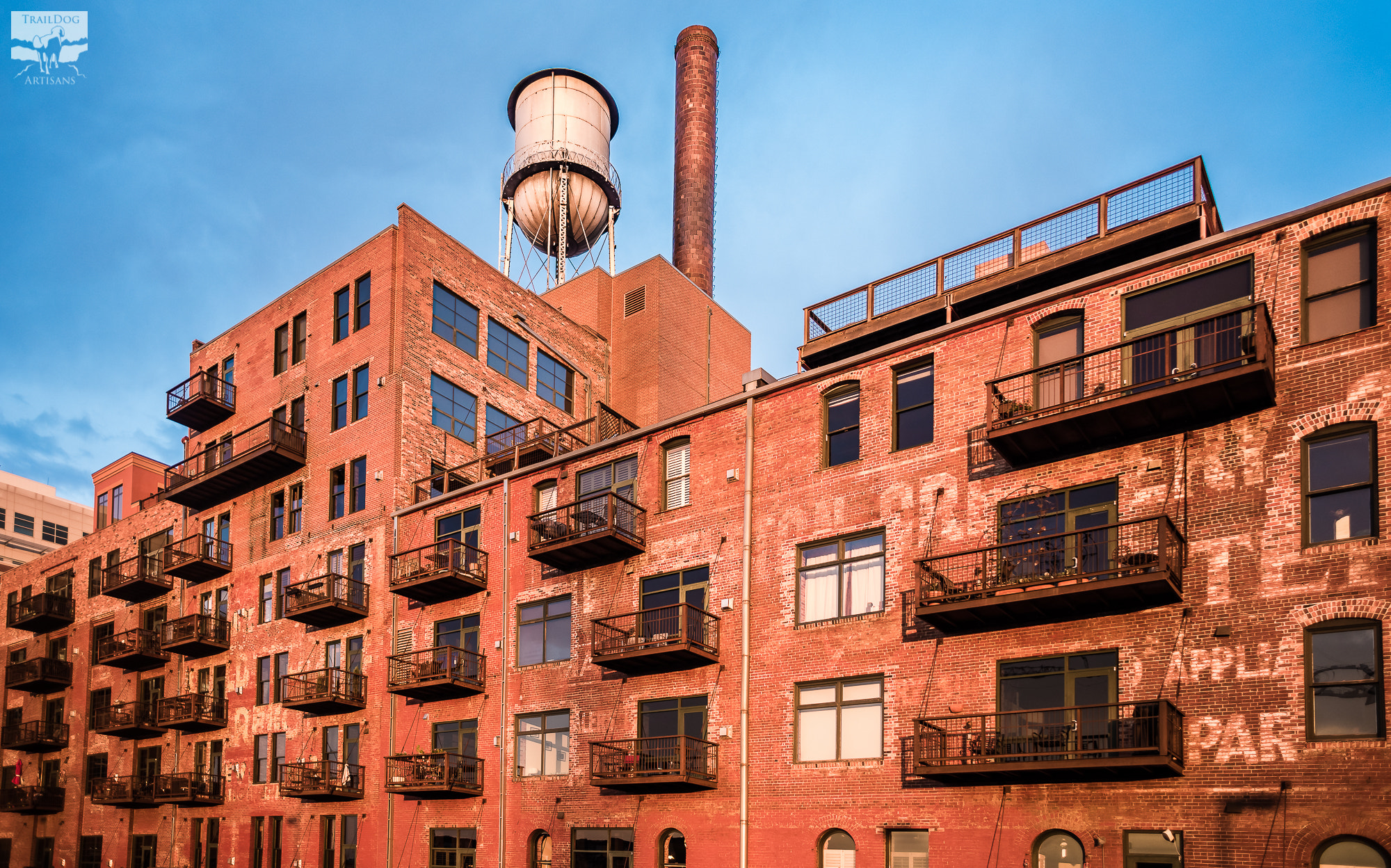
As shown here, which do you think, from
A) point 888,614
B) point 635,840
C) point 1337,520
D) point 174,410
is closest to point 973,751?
point 888,614

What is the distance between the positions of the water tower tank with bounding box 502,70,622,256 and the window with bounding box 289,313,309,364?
14.2m

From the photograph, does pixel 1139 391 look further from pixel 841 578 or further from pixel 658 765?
pixel 658 765

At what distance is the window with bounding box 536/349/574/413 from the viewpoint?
4588 cm

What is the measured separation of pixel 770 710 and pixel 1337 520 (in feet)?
41.5

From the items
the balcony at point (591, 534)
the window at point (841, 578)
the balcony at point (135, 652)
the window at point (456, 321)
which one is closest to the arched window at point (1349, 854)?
the window at point (841, 578)

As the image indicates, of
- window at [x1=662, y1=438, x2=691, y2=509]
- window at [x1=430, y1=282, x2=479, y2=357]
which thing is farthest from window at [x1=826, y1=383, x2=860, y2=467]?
window at [x1=430, y1=282, x2=479, y2=357]

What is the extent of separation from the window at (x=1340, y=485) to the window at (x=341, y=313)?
3259cm

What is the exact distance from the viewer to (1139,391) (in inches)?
830

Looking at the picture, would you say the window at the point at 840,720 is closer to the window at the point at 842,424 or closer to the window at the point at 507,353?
the window at the point at 842,424

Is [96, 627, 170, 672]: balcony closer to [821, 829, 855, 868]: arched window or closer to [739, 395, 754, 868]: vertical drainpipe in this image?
[739, 395, 754, 868]: vertical drainpipe

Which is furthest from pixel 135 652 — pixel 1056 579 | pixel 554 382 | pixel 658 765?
pixel 1056 579

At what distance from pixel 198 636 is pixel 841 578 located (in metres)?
27.9

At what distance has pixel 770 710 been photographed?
85.1ft

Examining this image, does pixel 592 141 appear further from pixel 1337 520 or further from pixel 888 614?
pixel 1337 520
